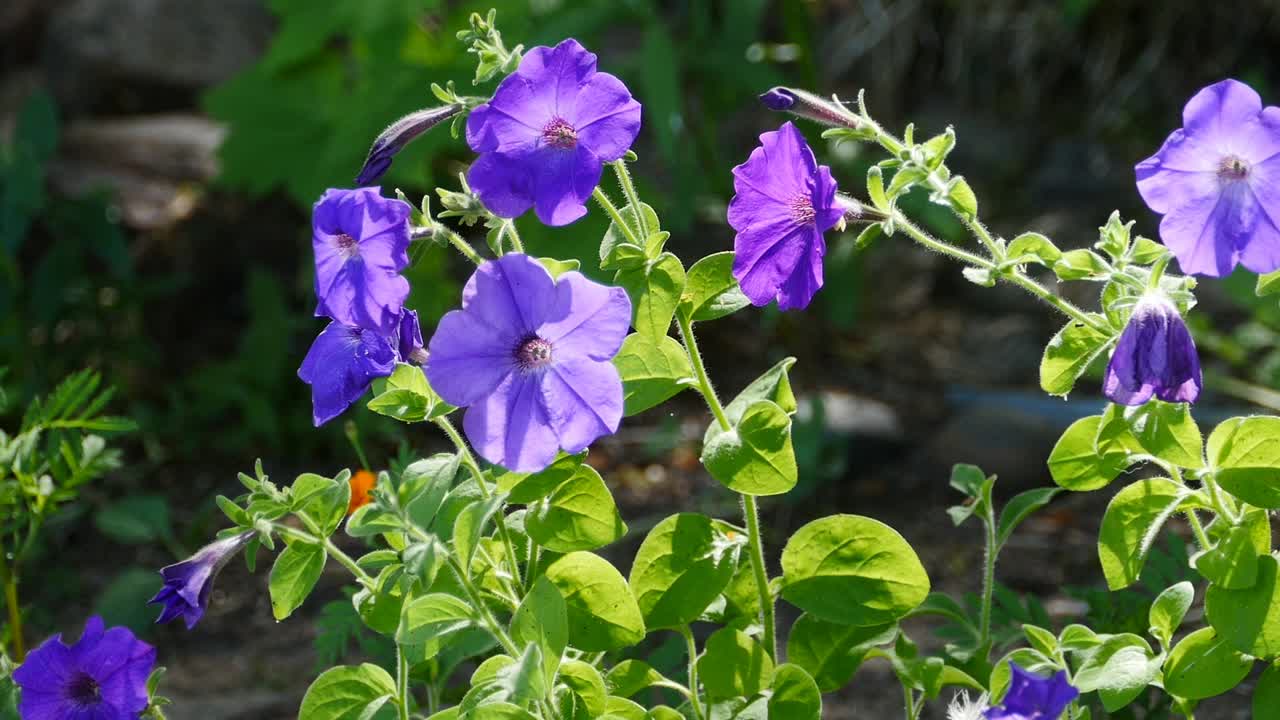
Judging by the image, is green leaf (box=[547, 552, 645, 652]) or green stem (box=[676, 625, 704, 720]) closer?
green leaf (box=[547, 552, 645, 652])

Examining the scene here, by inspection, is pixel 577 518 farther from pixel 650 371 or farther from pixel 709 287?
pixel 709 287

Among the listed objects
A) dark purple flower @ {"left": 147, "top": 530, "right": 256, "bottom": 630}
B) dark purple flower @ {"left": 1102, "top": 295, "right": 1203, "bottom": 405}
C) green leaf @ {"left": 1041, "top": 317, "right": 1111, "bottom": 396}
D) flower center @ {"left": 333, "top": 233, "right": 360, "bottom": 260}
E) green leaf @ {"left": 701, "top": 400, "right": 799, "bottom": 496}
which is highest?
flower center @ {"left": 333, "top": 233, "right": 360, "bottom": 260}

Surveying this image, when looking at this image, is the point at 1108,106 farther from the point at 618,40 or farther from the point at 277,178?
the point at 277,178

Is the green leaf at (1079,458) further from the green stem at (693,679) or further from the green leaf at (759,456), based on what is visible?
the green stem at (693,679)

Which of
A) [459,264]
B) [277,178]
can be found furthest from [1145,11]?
[277,178]

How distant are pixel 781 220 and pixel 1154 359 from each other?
361mm

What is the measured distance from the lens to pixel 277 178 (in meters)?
3.97

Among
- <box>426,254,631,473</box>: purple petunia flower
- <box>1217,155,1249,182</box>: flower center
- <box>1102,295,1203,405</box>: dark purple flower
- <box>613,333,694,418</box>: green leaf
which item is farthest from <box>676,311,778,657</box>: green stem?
<box>1217,155,1249,182</box>: flower center

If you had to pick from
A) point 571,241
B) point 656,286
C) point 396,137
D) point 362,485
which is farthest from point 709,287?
point 571,241

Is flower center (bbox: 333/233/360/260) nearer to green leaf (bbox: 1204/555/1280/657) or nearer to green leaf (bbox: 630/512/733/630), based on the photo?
green leaf (bbox: 630/512/733/630)

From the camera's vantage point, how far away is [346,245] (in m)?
1.25

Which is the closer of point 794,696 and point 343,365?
point 343,365

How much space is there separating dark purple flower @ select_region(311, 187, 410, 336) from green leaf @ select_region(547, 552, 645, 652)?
0.31m

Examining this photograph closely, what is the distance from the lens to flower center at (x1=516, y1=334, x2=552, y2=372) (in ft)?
3.97
